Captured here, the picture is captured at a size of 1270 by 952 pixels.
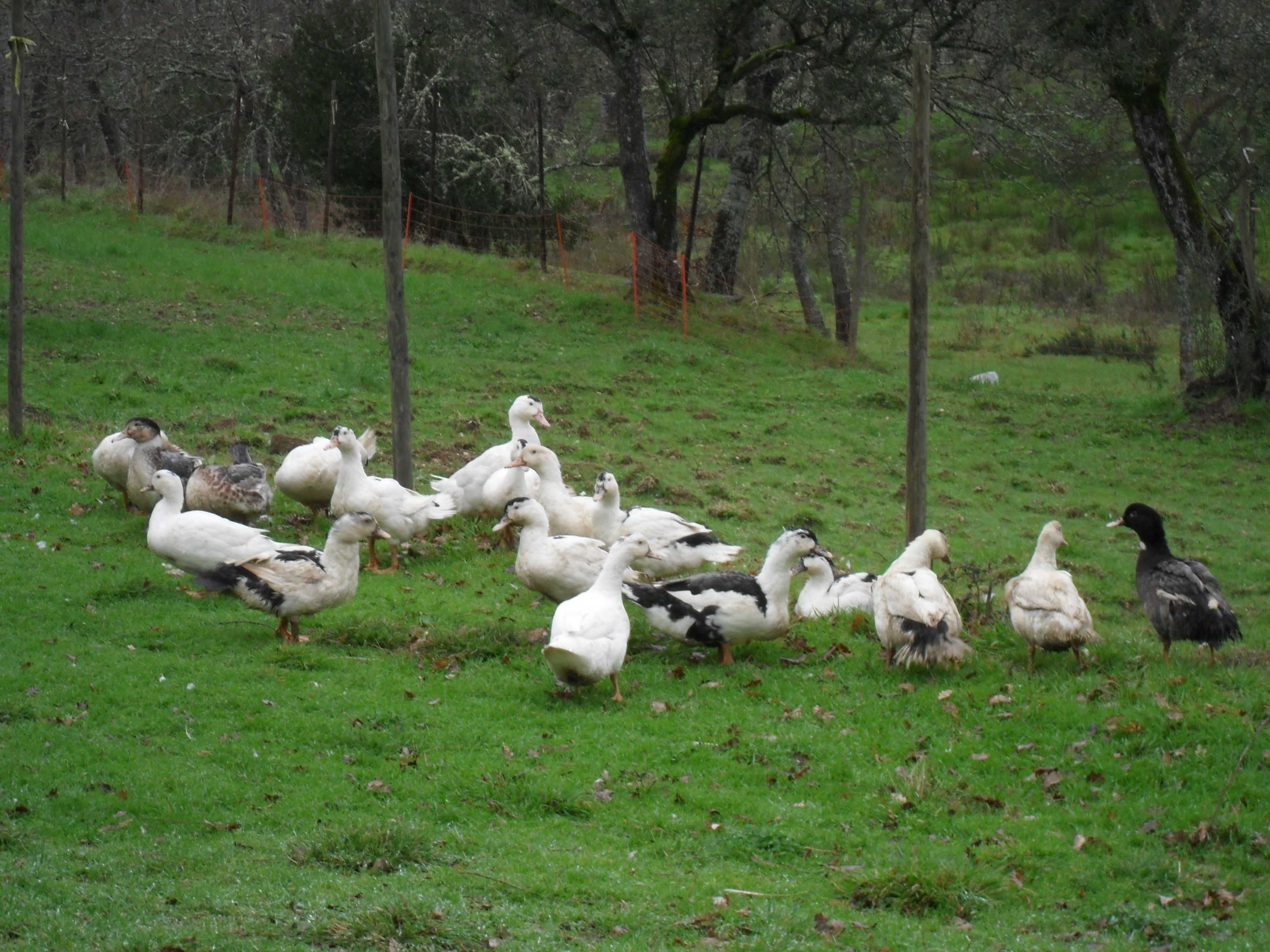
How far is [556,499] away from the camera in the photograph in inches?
475

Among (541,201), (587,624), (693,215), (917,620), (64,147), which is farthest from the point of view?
(64,147)

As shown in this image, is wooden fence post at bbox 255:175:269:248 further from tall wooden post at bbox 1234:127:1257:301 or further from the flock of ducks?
tall wooden post at bbox 1234:127:1257:301

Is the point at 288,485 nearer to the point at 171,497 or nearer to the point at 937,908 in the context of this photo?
the point at 171,497

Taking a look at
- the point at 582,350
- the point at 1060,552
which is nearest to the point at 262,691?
the point at 1060,552

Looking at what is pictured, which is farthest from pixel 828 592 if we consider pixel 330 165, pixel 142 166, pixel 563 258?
pixel 142 166

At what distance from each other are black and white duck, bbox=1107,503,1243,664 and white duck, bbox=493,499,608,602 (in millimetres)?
4248

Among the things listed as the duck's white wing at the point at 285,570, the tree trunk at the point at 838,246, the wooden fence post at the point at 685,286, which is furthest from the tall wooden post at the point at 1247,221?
the duck's white wing at the point at 285,570

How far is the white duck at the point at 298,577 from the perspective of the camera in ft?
30.2

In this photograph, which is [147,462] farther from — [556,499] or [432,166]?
[432,166]

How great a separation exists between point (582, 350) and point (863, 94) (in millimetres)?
6976

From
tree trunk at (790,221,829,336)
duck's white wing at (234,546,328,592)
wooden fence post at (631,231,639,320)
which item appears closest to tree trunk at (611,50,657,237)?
wooden fence post at (631,231,639,320)

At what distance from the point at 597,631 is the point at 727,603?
1.22 metres

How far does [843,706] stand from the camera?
8.63 metres

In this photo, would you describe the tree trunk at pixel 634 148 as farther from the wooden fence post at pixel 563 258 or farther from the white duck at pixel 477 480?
the white duck at pixel 477 480
